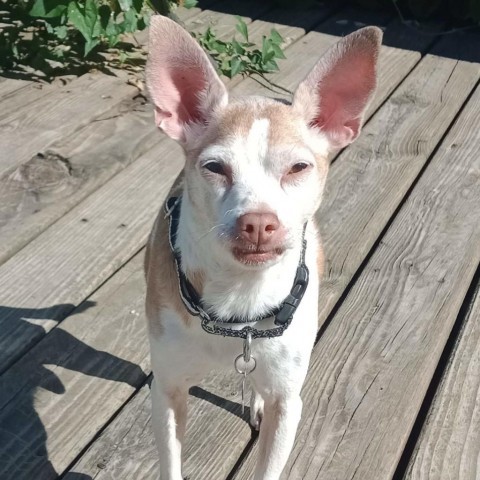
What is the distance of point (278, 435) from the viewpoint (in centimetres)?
222

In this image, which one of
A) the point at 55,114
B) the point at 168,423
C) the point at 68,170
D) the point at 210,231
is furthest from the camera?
the point at 55,114

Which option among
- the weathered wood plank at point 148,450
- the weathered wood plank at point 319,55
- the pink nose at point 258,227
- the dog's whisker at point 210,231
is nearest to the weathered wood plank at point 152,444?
the weathered wood plank at point 148,450

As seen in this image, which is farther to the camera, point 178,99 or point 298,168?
point 178,99

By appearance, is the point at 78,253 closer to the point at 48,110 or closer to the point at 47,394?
the point at 47,394

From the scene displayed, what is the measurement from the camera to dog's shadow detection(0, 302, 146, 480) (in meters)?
2.43

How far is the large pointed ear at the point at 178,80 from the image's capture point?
2.02 meters

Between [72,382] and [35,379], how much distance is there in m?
0.12

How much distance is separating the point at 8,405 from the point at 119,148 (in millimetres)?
1560

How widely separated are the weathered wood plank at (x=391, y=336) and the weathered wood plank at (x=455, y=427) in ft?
0.21

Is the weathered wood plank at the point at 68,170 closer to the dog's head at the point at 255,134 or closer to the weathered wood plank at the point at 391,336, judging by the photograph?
the weathered wood plank at the point at 391,336

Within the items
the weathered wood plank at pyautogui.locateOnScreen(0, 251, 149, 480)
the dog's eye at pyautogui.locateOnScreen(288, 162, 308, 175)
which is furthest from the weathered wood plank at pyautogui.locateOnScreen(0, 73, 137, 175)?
the dog's eye at pyautogui.locateOnScreen(288, 162, 308, 175)

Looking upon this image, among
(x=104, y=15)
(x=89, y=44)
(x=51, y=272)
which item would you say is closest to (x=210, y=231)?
(x=51, y=272)

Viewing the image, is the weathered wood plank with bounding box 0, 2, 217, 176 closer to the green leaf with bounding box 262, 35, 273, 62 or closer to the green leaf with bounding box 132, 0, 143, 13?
the green leaf with bounding box 132, 0, 143, 13

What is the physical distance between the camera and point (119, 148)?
3.82 metres
